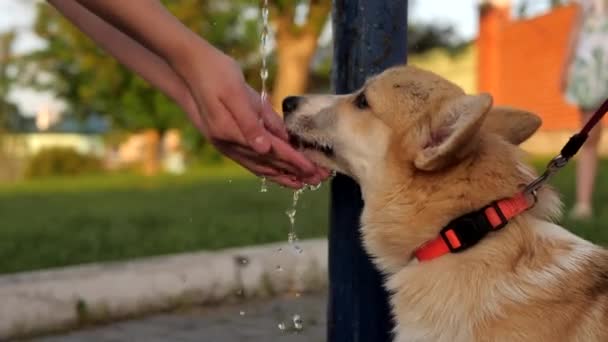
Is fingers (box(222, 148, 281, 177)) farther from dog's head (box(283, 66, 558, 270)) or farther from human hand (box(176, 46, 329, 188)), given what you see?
dog's head (box(283, 66, 558, 270))

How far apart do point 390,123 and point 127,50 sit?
3.63 feet

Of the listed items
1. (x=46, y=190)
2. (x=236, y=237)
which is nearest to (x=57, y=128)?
(x=46, y=190)

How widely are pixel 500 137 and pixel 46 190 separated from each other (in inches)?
521

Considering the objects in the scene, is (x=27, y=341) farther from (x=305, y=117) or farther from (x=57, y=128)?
(x=57, y=128)

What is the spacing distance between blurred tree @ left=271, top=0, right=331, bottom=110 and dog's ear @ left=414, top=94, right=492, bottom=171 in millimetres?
20208

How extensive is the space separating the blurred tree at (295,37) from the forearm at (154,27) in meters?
20.3

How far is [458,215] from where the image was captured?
2859mm

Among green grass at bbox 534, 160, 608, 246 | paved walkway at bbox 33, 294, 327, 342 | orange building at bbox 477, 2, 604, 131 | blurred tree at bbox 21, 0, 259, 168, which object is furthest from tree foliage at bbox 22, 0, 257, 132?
paved walkway at bbox 33, 294, 327, 342

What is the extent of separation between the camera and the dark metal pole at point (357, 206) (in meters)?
3.41

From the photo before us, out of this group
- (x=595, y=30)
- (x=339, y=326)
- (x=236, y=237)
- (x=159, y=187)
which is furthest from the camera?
(x=159, y=187)

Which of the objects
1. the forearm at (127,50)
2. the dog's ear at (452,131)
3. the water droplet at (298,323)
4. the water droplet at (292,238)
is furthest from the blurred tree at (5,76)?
the dog's ear at (452,131)

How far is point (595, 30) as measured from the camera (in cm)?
783

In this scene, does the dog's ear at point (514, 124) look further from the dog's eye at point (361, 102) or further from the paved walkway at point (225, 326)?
the paved walkway at point (225, 326)

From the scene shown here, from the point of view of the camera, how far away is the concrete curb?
14.8ft
